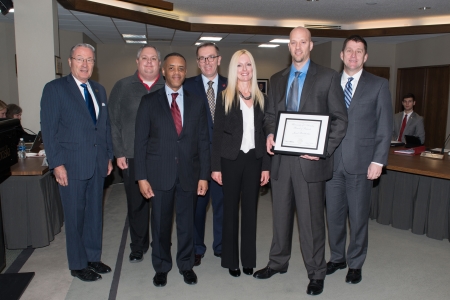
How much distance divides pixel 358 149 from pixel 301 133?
581 mm

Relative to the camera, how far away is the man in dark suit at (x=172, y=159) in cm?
289

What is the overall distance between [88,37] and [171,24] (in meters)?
3.03

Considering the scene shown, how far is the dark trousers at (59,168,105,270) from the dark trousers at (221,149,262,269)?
1016 millimetres

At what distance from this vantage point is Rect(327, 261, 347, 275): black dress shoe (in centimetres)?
329

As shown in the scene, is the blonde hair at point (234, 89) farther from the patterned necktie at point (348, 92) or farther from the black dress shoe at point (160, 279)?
the black dress shoe at point (160, 279)

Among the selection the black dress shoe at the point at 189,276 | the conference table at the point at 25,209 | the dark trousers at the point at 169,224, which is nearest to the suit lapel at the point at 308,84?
the dark trousers at the point at 169,224

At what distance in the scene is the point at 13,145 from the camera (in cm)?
239

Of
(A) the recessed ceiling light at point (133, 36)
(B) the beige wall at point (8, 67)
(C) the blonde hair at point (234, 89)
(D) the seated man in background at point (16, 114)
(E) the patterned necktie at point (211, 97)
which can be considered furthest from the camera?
(A) the recessed ceiling light at point (133, 36)

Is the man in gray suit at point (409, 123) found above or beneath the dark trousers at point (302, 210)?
above

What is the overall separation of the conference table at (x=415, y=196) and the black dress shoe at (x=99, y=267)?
9.24 ft

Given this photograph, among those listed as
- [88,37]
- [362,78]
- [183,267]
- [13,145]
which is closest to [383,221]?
[362,78]

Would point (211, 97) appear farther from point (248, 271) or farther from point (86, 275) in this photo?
point (86, 275)

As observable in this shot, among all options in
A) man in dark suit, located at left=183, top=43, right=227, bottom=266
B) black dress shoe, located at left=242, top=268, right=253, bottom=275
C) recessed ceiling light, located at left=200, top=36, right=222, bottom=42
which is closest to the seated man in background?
man in dark suit, located at left=183, top=43, right=227, bottom=266

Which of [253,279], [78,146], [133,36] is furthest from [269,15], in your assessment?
[253,279]
